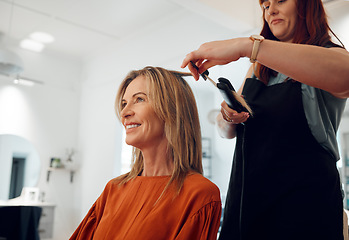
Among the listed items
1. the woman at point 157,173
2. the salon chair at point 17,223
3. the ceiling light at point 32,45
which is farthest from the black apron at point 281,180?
the ceiling light at point 32,45

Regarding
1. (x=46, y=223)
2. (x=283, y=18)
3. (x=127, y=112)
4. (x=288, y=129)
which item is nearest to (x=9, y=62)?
(x=46, y=223)

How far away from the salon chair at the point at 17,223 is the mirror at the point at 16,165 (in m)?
2.44

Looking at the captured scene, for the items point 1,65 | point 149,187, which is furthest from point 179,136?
point 1,65

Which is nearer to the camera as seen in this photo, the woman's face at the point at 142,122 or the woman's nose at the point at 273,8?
the woman's nose at the point at 273,8

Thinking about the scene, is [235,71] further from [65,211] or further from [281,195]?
[65,211]

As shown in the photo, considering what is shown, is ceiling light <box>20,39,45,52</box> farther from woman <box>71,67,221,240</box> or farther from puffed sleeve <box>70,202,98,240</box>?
puffed sleeve <box>70,202,98,240</box>

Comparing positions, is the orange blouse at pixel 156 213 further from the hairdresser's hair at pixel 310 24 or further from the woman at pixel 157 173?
the hairdresser's hair at pixel 310 24

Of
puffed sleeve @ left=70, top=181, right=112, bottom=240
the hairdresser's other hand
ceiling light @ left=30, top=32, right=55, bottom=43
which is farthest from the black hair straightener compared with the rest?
ceiling light @ left=30, top=32, right=55, bottom=43

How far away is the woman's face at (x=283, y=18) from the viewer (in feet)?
3.29

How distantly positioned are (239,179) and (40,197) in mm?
4671

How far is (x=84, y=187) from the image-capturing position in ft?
16.9

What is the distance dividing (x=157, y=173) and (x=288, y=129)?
0.48 meters

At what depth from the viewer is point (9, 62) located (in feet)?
12.0

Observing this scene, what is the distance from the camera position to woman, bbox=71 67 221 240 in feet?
3.25
